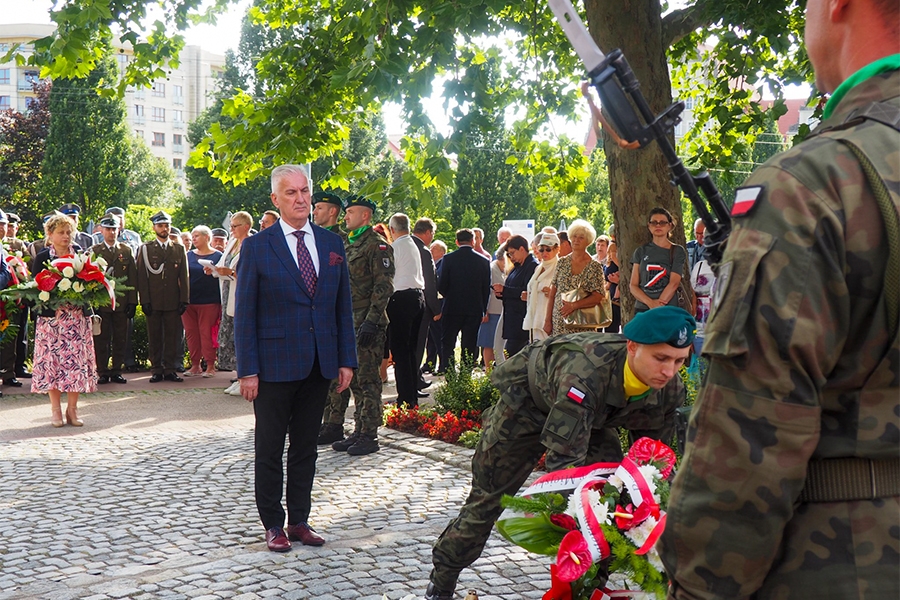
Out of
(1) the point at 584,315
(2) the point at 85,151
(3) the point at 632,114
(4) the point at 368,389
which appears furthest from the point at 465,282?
(2) the point at 85,151

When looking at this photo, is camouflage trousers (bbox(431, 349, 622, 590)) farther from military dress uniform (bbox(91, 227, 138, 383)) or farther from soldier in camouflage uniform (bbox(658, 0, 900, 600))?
military dress uniform (bbox(91, 227, 138, 383))

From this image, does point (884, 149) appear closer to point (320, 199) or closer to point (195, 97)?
point (320, 199)

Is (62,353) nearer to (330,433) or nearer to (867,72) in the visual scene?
(330,433)

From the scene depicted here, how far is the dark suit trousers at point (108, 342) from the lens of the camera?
14.1 m

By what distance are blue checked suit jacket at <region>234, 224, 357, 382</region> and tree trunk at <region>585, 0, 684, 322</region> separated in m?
3.58

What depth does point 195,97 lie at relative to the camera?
118188mm

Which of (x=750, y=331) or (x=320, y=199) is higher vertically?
(x=320, y=199)

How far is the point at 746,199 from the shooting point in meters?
1.67

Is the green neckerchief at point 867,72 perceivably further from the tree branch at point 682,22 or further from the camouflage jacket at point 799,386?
the tree branch at point 682,22

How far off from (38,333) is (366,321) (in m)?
4.20

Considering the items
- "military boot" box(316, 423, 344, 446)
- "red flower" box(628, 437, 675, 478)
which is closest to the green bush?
"military boot" box(316, 423, 344, 446)

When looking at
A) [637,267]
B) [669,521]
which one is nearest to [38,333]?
[637,267]

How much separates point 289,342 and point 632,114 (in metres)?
3.88

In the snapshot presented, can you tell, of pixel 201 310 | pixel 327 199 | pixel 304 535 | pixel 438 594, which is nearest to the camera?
pixel 438 594
